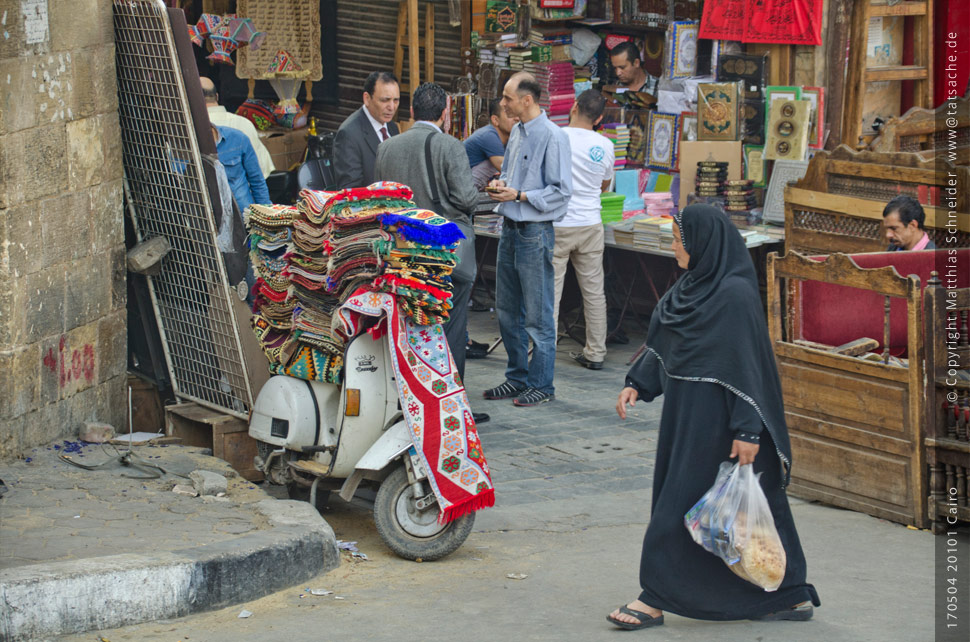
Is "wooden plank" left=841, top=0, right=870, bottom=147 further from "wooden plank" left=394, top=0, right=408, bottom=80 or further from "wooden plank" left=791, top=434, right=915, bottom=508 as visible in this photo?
"wooden plank" left=394, top=0, right=408, bottom=80

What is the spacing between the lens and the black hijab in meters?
4.85

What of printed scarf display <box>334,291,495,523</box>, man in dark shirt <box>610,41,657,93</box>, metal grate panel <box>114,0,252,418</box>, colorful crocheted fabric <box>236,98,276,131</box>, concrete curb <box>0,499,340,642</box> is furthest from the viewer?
colorful crocheted fabric <box>236,98,276,131</box>

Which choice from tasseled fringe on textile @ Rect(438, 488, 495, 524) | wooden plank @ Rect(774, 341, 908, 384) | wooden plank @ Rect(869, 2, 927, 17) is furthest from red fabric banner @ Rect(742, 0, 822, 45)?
tasseled fringe on textile @ Rect(438, 488, 495, 524)

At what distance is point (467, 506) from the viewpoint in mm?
5660

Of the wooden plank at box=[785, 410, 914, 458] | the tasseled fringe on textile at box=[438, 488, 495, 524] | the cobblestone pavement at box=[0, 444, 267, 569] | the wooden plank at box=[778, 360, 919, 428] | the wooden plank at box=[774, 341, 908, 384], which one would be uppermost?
the wooden plank at box=[774, 341, 908, 384]

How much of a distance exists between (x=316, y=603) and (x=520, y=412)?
3.47 m

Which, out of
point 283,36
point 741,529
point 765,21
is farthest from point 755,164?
point 741,529

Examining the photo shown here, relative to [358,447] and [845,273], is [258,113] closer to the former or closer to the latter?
[358,447]

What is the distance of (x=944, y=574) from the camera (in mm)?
5645

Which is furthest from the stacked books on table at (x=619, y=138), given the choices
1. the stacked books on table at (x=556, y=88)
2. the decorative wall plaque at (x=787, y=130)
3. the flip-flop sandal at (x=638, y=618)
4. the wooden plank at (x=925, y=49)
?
the flip-flop sandal at (x=638, y=618)

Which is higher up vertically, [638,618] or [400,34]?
[400,34]

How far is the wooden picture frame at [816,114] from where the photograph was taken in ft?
32.0

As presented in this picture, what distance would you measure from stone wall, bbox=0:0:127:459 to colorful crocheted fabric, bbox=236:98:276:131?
568 cm

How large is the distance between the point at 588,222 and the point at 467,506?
13.3 ft
